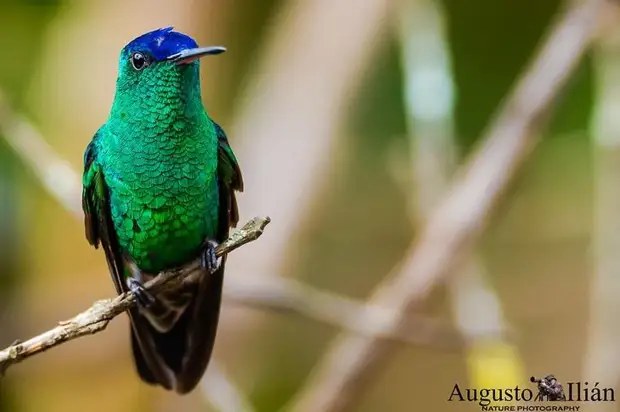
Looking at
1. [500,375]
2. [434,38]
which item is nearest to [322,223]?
[434,38]

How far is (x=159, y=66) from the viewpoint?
Result: 1.45 m

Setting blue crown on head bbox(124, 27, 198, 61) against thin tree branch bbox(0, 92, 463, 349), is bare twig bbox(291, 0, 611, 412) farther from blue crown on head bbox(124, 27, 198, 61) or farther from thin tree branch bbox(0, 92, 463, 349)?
blue crown on head bbox(124, 27, 198, 61)

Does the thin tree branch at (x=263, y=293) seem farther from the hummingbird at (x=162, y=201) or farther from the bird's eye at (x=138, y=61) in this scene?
the bird's eye at (x=138, y=61)

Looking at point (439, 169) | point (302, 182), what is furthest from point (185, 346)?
point (302, 182)

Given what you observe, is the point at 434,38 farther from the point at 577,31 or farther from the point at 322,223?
the point at 322,223

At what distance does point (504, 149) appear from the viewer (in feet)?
10.4

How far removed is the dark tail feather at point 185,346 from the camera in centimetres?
170

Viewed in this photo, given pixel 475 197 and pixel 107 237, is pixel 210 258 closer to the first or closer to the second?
pixel 107 237

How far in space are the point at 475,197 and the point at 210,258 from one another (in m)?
1.73

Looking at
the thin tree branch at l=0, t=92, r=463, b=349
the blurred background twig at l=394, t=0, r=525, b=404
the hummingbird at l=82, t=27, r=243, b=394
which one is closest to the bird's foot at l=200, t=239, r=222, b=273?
the hummingbird at l=82, t=27, r=243, b=394

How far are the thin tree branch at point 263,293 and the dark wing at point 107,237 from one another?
26.0 inches

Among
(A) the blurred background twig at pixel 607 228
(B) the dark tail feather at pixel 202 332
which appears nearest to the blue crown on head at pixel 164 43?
(B) the dark tail feather at pixel 202 332

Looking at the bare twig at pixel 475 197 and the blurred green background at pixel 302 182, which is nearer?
the bare twig at pixel 475 197

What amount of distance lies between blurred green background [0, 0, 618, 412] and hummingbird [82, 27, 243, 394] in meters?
0.76
